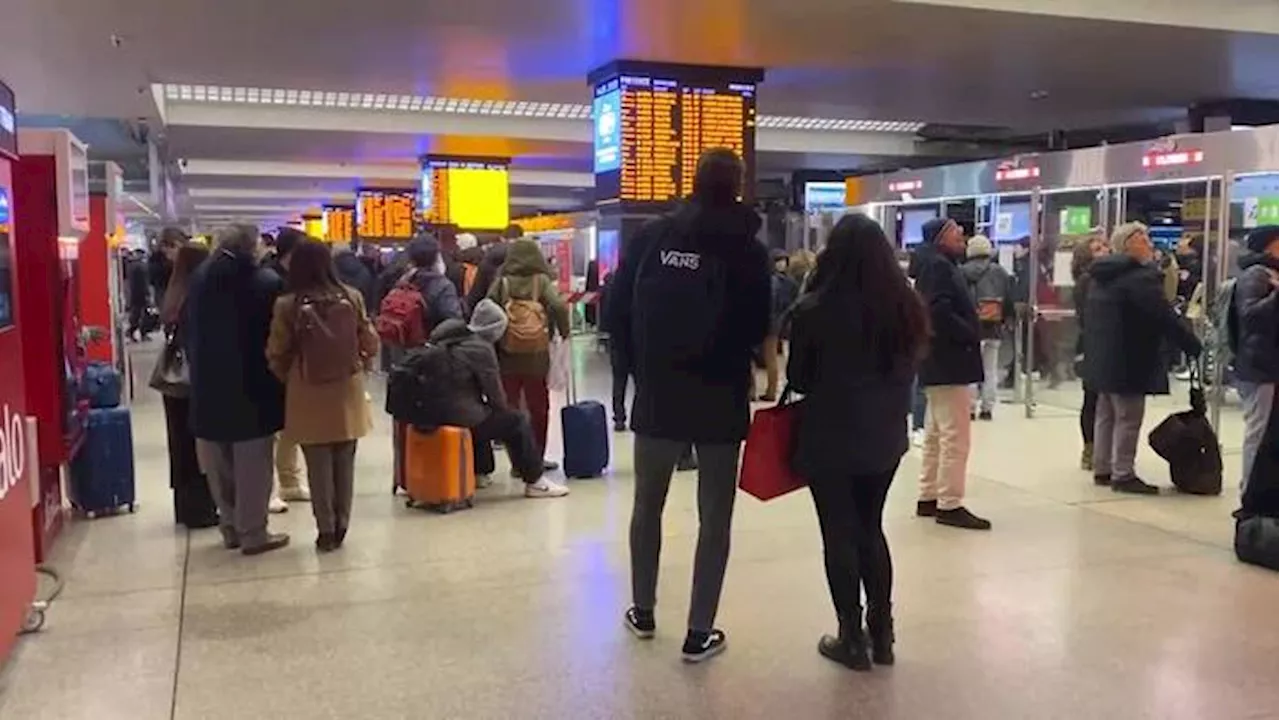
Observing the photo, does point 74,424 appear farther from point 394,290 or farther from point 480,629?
point 480,629

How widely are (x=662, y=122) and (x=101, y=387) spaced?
192 inches

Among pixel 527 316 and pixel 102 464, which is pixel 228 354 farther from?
pixel 527 316

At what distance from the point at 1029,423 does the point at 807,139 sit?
8.18 metres

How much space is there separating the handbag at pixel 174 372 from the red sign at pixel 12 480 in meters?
1.38

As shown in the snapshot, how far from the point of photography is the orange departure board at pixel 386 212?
21.9 m

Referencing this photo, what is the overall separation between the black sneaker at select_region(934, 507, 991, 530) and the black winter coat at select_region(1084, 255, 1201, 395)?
4.49 ft

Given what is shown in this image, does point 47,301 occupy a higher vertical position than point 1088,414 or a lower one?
higher

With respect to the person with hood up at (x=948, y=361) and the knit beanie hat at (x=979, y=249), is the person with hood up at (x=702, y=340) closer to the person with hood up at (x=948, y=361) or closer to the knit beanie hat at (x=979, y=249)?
the person with hood up at (x=948, y=361)

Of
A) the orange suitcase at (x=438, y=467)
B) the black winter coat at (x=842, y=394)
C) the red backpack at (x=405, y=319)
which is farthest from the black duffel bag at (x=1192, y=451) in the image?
the red backpack at (x=405, y=319)

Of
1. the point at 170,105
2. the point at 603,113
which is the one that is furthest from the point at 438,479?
the point at 170,105

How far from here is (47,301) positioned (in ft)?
17.8

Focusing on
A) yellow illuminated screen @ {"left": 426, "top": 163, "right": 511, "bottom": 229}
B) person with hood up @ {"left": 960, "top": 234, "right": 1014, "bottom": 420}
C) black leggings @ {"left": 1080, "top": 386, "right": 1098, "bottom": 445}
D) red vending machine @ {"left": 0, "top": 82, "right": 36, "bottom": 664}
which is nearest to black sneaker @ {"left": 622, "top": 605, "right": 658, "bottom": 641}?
red vending machine @ {"left": 0, "top": 82, "right": 36, "bottom": 664}

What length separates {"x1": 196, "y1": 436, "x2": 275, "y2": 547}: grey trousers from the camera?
17.1 feet

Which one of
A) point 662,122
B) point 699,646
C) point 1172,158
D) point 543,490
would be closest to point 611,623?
point 699,646
